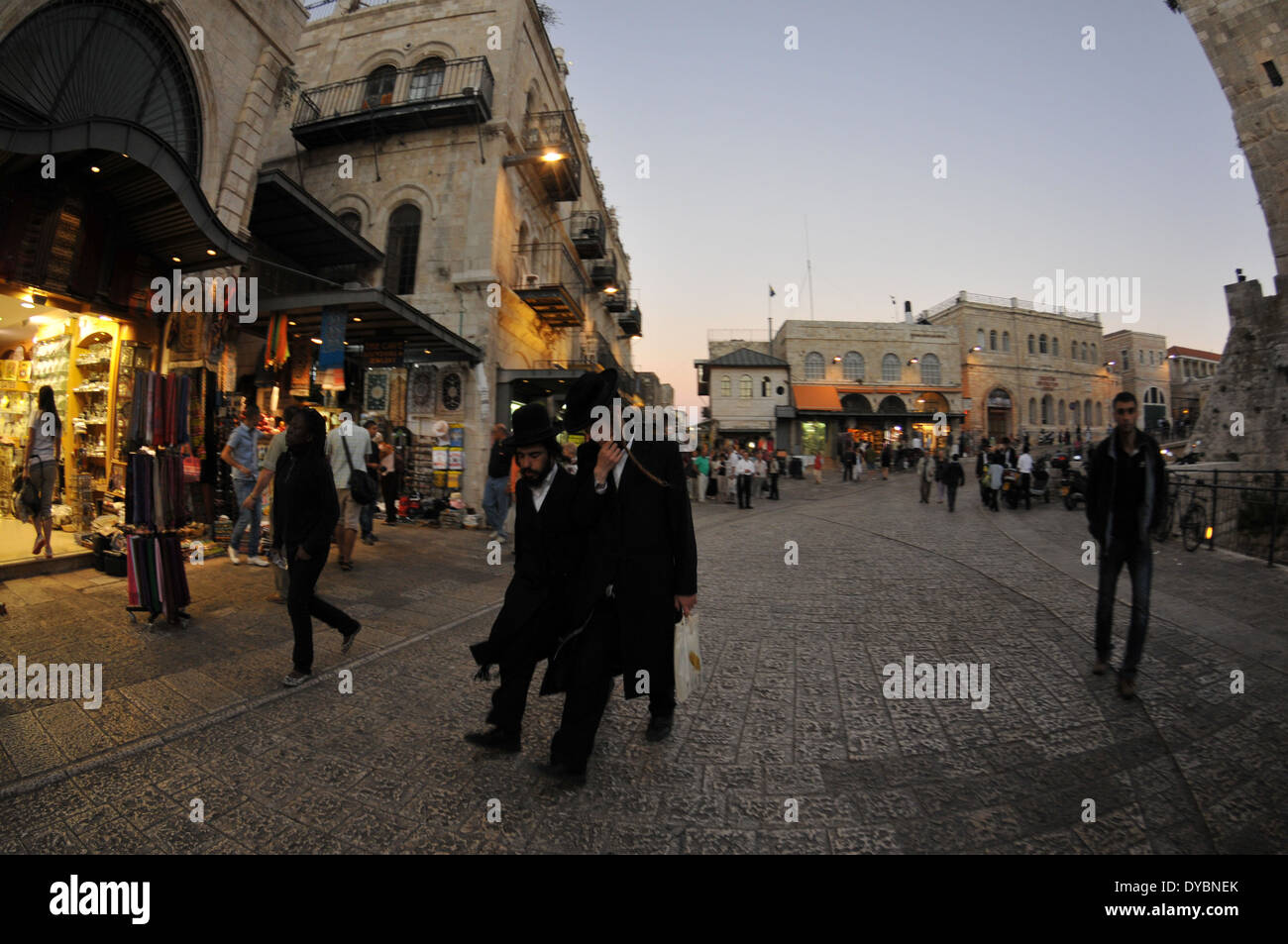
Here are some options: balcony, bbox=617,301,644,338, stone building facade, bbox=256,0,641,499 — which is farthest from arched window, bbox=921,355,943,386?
stone building facade, bbox=256,0,641,499

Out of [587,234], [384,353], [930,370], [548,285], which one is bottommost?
[384,353]

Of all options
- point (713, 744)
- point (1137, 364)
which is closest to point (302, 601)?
point (713, 744)

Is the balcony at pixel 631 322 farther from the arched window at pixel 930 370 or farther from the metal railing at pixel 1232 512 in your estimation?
the metal railing at pixel 1232 512

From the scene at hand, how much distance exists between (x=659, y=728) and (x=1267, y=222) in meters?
24.9

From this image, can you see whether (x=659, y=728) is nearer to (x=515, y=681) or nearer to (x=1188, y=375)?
(x=515, y=681)

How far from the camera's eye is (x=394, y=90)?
15648 millimetres

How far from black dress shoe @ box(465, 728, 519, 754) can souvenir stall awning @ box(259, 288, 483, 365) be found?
9537mm

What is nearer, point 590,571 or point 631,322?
point 590,571

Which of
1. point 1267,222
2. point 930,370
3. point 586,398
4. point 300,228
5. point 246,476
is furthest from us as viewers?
point 930,370

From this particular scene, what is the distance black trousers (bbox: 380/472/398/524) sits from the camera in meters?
12.1

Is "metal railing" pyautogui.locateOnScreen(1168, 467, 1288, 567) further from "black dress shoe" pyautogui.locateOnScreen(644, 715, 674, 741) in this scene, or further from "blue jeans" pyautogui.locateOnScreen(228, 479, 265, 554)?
"blue jeans" pyautogui.locateOnScreen(228, 479, 265, 554)

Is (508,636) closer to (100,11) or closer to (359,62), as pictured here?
(100,11)

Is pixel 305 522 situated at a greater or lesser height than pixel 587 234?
lesser
